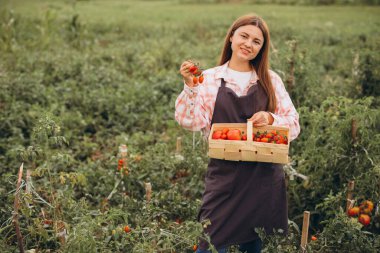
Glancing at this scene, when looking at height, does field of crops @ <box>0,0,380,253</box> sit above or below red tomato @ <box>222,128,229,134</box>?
below

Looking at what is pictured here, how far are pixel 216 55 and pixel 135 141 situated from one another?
3.33 m

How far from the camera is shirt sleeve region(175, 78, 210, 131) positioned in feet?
7.82

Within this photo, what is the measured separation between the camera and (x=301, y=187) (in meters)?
3.64

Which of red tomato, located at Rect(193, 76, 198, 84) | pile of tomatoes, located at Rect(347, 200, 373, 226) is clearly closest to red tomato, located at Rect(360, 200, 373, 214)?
pile of tomatoes, located at Rect(347, 200, 373, 226)

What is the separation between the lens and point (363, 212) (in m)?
3.07

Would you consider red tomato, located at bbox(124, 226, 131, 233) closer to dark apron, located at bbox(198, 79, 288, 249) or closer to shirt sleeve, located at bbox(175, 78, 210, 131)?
dark apron, located at bbox(198, 79, 288, 249)

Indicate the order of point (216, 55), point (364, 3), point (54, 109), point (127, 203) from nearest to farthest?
point (127, 203)
point (54, 109)
point (216, 55)
point (364, 3)

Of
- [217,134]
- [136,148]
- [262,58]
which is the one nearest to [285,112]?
[262,58]

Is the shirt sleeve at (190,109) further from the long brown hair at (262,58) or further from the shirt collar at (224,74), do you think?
the long brown hair at (262,58)

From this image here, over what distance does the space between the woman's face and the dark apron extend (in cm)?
18

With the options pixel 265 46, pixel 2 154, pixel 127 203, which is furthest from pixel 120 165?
pixel 265 46

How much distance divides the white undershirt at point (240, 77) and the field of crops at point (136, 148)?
32.8 inches

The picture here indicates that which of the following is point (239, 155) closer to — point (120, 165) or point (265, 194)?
point (265, 194)

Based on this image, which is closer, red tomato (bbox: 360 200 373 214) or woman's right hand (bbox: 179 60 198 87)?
woman's right hand (bbox: 179 60 198 87)
